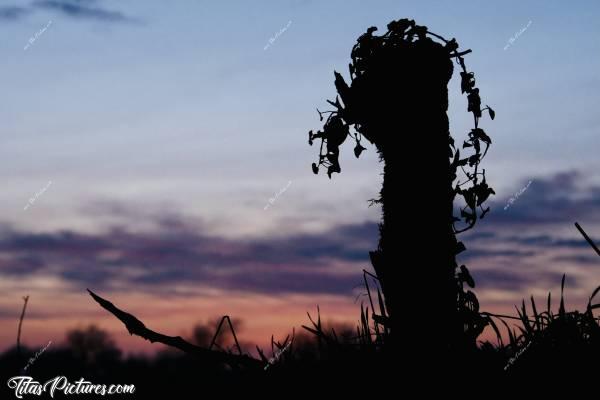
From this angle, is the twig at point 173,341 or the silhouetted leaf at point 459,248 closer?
the twig at point 173,341

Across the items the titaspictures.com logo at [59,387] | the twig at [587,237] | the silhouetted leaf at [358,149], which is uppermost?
the silhouetted leaf at [358,149]

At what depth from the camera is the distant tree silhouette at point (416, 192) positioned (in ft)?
14.1

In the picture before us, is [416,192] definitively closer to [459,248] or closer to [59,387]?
[459,248]

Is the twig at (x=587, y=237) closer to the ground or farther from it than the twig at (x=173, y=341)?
farther from it

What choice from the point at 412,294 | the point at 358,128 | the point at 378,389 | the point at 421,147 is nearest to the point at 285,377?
the point at 378,389

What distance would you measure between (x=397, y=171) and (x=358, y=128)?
903 mm

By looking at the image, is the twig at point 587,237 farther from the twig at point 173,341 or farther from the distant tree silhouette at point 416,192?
the twig at point 173,341

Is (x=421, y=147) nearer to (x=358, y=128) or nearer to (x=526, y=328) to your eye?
(x=358, y=128)

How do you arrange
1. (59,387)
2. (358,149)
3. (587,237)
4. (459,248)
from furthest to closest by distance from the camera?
(358,149) → (459,248) → (59,387) → (587,237)

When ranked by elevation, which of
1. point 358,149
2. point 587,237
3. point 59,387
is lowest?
point 59,387

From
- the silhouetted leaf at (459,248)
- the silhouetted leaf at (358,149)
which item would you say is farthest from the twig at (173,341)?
the silhouetted leaf at (358,149)

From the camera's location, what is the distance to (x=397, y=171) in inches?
176

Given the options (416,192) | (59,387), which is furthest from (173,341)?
(416,192)

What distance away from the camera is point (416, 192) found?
4406 millimetres
